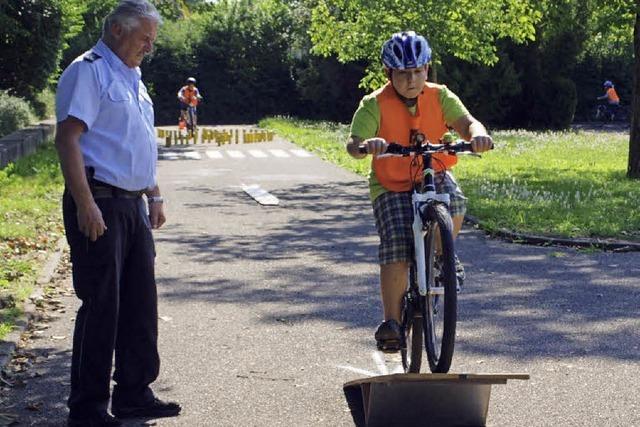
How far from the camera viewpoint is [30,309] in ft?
28.7

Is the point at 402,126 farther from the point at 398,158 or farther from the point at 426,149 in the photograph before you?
the point at 426,149

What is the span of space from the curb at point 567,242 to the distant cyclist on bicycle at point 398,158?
19.3 feet

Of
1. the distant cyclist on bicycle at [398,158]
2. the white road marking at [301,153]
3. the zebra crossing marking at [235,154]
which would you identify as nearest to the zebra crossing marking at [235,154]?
the zebra crossing marking at [235,154]

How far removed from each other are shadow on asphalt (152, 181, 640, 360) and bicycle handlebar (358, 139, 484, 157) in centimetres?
173

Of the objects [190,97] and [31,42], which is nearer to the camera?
[31,42]

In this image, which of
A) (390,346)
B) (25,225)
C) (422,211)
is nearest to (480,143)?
(422,211)

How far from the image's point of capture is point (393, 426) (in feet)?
18.4

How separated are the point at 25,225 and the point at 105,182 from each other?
796 cm

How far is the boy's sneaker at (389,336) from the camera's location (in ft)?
20.4

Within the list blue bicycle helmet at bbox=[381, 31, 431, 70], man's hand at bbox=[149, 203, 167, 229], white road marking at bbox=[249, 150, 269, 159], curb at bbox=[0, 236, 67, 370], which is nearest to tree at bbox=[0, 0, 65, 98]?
white road marking at bbox=[249, 150, 269, 159]

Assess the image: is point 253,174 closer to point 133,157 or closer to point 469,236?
point 469,236

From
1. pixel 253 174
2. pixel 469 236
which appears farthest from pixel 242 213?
pixel 253 174

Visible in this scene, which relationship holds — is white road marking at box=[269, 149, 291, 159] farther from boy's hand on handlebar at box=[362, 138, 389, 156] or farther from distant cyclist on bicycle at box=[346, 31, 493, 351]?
boy's hand on handlebar at box=[362, 138, 389, 156]

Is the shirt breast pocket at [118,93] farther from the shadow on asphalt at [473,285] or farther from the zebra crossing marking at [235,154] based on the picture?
the zebra crossing marking at [235,154]
